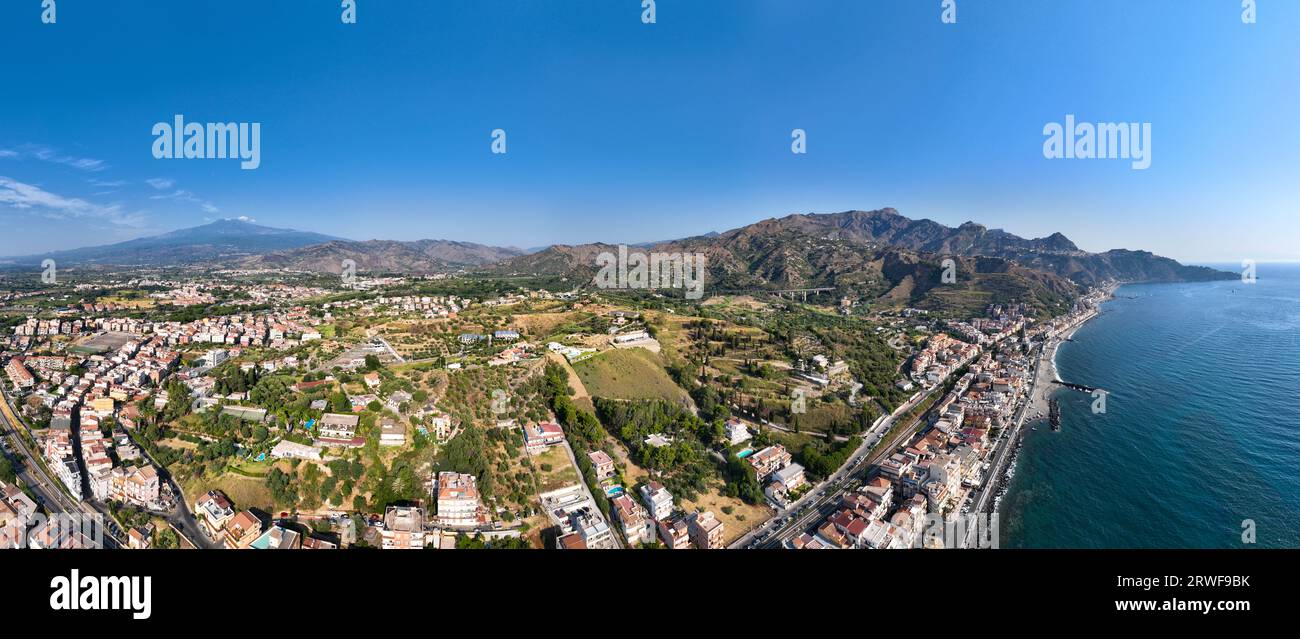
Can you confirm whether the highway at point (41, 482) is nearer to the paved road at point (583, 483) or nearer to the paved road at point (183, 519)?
the paved road at point (183, 519)

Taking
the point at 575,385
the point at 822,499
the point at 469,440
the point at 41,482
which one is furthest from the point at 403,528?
the point at 822,499

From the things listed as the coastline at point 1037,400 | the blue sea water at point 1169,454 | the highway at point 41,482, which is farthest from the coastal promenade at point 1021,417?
the highway at point 41,482

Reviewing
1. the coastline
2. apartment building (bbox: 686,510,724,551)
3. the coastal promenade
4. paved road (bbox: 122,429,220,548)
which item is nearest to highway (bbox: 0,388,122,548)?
paved road (bbox: 122,429,220,548)

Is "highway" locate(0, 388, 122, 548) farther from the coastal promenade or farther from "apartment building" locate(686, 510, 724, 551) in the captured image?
the coastal promenade

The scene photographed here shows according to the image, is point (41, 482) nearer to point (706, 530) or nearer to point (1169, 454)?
point (706, 530)

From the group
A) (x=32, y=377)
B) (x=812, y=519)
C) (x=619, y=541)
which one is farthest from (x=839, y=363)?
(x=32, y=377)
